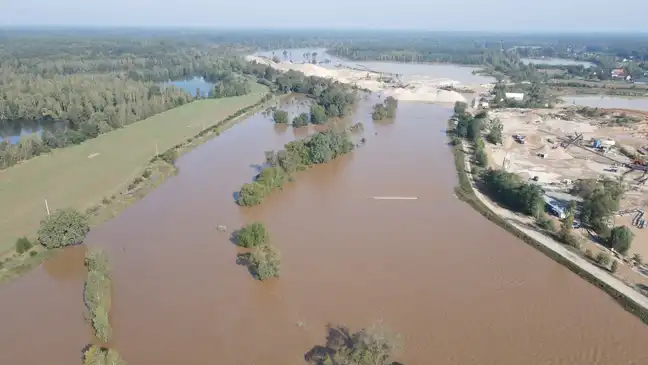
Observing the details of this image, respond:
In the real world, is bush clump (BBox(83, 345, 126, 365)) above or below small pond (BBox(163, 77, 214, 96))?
below


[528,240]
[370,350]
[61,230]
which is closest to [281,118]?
[61,230]

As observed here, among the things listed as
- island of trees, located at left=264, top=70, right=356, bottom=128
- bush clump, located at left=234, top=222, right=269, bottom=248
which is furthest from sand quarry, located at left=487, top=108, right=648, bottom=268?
island of trees, located at left=264, top=70, right=356, bottom=128

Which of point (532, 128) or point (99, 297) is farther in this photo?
point (532, 128)

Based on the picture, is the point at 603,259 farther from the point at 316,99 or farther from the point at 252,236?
the point at 316,99

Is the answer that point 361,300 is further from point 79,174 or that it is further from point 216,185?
point 79,174

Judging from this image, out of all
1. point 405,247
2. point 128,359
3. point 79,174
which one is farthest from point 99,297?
point 79,174

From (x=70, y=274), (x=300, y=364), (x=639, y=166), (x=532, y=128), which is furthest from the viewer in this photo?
(x=532, y=128)

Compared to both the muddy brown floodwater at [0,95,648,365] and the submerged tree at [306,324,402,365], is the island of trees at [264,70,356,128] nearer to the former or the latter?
the muddy brown floodwater at [0,95,648,365]
